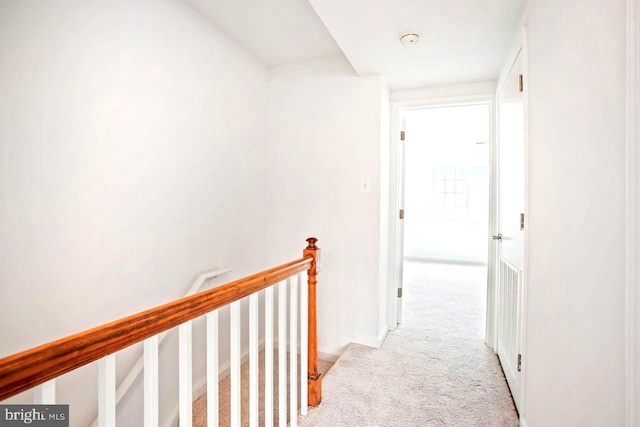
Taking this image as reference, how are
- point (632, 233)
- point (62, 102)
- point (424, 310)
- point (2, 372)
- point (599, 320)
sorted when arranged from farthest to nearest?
point (424, 310)
point (62, 102)
point (599, 320)
point (632, 233)
point (2, 372)

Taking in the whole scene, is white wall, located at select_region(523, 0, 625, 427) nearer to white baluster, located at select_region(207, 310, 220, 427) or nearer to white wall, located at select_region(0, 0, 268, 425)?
white baluster, located at select_region(207, 310, 220, 427)

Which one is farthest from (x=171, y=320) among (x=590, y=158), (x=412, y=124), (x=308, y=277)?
(x=412, y=124)

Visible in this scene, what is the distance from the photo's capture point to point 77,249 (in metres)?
1.45

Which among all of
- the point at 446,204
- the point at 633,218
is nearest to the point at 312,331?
the point at 633,218

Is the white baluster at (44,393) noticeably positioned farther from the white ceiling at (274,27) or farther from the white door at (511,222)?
the white ceiling at (274,27)

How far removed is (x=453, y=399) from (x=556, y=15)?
6.49 feet

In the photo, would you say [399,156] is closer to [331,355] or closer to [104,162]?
[331,355]

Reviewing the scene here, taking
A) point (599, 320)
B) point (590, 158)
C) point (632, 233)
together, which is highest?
point (590, 158)

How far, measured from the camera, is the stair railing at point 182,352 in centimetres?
65

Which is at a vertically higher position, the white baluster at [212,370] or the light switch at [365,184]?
the light switch at [365,184]

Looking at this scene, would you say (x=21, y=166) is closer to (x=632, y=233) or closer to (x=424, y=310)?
(x=632, y=233)

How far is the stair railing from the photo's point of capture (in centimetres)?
65

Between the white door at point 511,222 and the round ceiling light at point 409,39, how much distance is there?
1.93 feet

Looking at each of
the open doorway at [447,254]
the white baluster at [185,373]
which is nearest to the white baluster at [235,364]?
the white baluster at [185,373]
